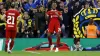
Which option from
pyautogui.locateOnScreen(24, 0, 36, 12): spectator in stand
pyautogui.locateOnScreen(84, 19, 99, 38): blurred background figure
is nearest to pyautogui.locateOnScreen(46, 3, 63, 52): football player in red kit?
pyautogui.locateOnScreen(84, 19, 99, 38): blurred background figure

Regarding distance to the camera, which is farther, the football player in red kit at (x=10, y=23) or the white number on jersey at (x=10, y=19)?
the white number on jersey at (x=10, y=19)

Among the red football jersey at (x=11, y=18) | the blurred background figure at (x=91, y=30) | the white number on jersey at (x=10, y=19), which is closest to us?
the red football jersey at (x=11, y=18)

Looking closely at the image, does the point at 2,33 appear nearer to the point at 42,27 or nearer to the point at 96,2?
the point at 42,27

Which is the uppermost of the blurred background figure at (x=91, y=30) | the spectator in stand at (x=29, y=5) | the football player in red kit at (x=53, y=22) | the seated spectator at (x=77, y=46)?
the spectator in stand at (x=29, y=5)

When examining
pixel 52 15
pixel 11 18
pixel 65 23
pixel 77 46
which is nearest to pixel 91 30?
pixel 77 46

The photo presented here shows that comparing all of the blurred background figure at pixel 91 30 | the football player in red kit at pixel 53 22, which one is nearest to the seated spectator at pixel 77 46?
the blurred background figure at pixel 91 30

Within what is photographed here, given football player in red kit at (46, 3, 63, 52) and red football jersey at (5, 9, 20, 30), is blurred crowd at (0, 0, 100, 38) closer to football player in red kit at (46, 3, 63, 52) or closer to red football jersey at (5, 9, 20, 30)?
football player in red kit at (46, 3, 63, 52)

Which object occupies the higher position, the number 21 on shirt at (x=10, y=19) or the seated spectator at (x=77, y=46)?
the number 21 on shirt at (x=10, y=19)

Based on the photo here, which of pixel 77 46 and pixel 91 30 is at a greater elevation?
pixel 91 30

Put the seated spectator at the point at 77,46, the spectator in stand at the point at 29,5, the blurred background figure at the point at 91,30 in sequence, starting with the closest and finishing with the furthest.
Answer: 1. the seated spectator at the point at 77,46
2. the blurred background figure at the point at 91,30
3. the spectator in stand at the point at 29,5

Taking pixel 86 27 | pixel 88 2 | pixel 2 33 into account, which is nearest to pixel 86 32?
pixel 86 27

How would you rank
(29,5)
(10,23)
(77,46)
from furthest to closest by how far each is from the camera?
(29,5) → (77,46) → (10,23)

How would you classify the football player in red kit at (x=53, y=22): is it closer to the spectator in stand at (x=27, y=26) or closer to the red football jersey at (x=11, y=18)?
the spectator in stand at (x=27, y=26)

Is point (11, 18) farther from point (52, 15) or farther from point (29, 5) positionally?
point (29, 5)
